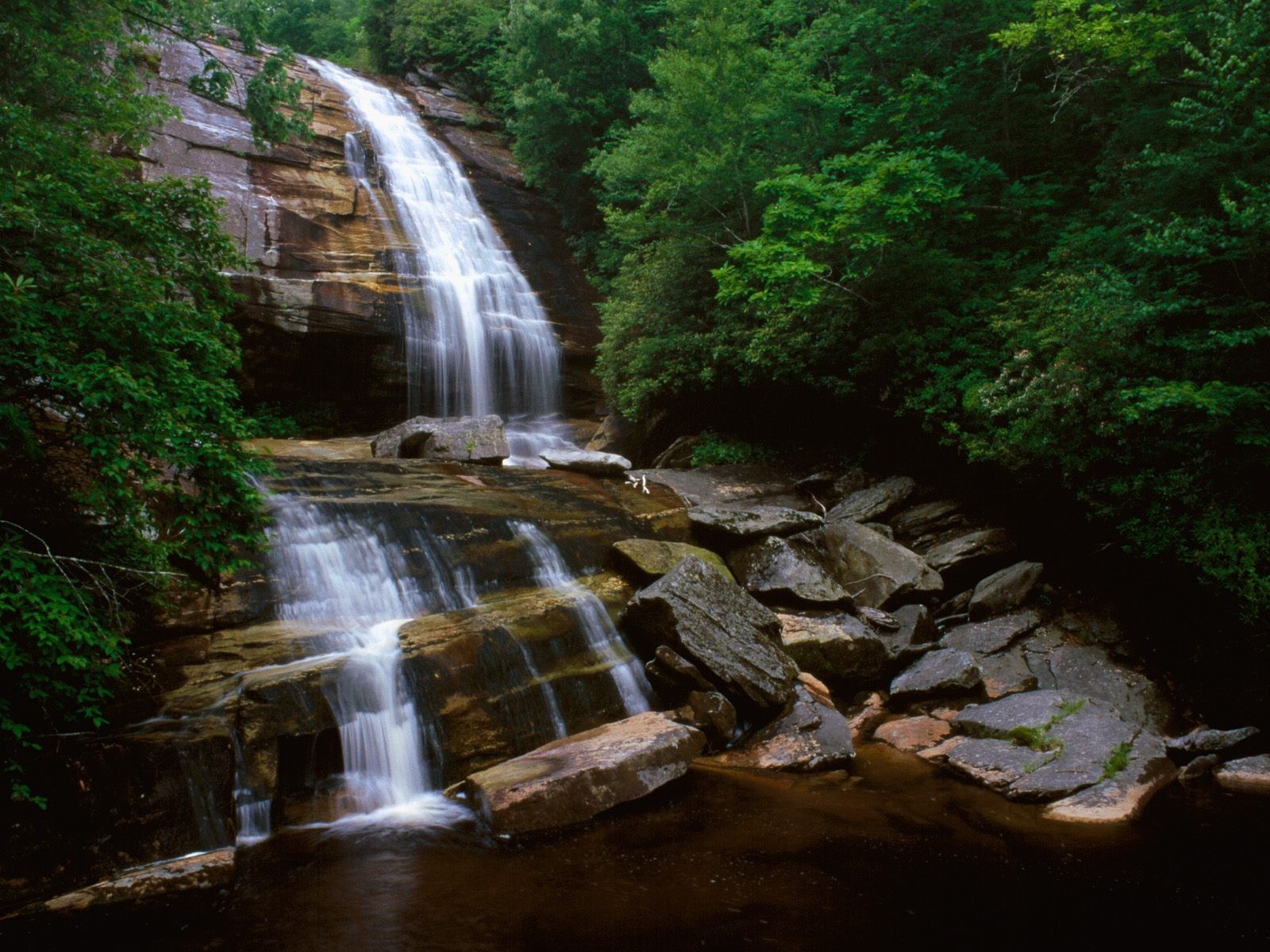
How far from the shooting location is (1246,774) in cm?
596

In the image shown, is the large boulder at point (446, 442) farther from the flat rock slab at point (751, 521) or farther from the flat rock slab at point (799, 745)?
the flat rock slab at point (799, 745)

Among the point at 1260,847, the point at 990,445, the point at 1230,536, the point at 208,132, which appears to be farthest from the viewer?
the point at 208,132

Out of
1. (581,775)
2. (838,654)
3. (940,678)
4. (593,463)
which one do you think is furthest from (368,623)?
(940,678)

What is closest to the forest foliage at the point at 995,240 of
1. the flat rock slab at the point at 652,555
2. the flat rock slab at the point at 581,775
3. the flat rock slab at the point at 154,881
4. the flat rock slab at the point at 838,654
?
the flat rock slab at the point at 838,654

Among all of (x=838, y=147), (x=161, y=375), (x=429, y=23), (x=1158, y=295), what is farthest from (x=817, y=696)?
(x=429, y=23)

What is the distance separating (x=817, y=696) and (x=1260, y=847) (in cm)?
356

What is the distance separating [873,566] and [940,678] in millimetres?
2208

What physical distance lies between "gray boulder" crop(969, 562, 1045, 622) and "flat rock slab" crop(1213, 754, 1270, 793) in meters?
2.97

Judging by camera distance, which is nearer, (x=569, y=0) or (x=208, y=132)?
(x=208, y=132)

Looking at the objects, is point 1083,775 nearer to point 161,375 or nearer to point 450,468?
point 161,375

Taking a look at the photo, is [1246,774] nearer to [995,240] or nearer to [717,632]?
[717,632]

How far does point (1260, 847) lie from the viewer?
4980 millimetres

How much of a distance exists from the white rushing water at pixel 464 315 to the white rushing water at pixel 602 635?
646 cm

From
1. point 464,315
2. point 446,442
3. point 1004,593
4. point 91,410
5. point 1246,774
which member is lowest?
point 1246,774
